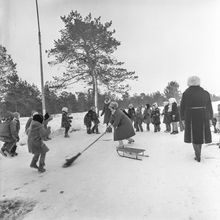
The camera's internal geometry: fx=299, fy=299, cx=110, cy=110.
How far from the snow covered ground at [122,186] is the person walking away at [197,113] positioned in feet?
2.11

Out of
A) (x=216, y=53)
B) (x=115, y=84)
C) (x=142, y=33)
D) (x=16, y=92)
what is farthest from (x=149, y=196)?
(x=16, y=92)

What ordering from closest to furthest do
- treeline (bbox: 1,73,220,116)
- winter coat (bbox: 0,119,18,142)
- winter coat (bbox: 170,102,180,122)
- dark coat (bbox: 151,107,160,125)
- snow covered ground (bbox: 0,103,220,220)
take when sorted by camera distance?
snow covered ground (bbox: 0,103,220,220) → winter coat (bbox: 0,119,18,142) → winter coat (bbox: 170,102,180,122) → dark coat (bbox: 151,107,160,125) → treeline (bbox: 1,73,220,116)

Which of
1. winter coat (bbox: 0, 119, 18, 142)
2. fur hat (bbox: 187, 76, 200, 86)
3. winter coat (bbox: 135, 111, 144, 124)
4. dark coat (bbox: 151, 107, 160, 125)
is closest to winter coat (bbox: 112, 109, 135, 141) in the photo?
fur hat (bbox: 187, 76, 200, 86)

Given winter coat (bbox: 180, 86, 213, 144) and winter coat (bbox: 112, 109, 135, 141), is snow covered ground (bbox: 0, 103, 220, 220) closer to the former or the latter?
winter coat (bbox: 112, 109, 135, 141)

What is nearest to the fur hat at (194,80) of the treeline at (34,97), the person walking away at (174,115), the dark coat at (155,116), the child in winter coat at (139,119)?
the person walking away at (174,115)

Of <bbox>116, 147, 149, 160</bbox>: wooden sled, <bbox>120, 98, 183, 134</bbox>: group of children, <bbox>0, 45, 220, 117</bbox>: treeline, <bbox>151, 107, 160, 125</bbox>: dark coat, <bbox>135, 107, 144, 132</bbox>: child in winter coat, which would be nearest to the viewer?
<bbox>116, 147, 149, 160</bbox>: wooden sled

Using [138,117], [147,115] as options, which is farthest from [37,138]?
[147,115]

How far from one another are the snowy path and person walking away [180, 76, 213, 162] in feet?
2.11

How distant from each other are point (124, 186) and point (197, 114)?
2554 millimetres

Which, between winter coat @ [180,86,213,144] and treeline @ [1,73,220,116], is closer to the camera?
winter coat @ [180,86,213,144]

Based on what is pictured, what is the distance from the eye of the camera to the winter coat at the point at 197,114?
7.09 metres

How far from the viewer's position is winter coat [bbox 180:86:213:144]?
7.09m

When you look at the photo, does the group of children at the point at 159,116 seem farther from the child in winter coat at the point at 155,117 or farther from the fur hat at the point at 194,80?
the fur hat at the point at 194,80

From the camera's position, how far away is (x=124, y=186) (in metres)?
6.08
